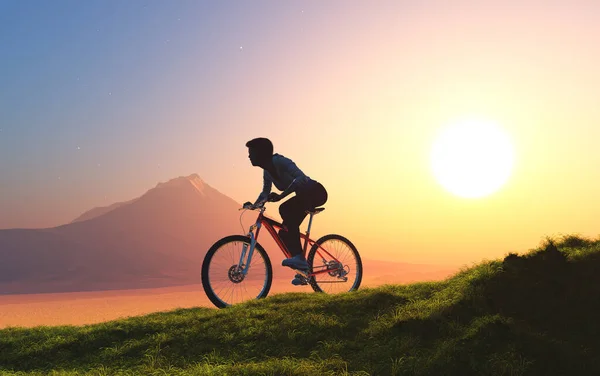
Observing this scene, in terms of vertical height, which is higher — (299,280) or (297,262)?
(297,262)

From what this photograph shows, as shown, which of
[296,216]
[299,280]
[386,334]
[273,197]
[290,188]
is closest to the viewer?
[386,334]

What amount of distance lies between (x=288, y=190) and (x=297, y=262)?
4.95 feet

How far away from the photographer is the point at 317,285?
10.5 m

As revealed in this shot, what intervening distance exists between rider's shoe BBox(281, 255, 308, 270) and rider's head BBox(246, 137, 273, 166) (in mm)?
1960

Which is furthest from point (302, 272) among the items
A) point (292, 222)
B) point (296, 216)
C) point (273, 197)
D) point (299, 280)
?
point (273, 197)

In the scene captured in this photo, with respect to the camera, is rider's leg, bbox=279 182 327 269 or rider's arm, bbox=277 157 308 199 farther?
rider's leg, bbox=279 182 327 269

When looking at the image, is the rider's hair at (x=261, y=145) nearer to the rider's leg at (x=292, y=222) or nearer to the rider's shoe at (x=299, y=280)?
the rider's leg at (x=292, y=222)

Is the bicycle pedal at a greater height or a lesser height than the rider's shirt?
lesser

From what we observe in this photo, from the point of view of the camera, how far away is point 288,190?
941 centimetres

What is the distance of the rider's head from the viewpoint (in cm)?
963

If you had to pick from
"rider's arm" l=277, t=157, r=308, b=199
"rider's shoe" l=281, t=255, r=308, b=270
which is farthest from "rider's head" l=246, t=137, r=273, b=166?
"rider's shoe" l=281, t=255, r=308, b=270

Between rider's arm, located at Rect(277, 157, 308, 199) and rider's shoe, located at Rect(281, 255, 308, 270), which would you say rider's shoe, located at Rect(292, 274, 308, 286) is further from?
rider's arm, located at Rect(277, 157, 308, 199)

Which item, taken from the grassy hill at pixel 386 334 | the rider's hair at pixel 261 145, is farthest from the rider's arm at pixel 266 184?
the grassy hill at pixel 386 334

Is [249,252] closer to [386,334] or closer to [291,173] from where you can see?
[291,173]
